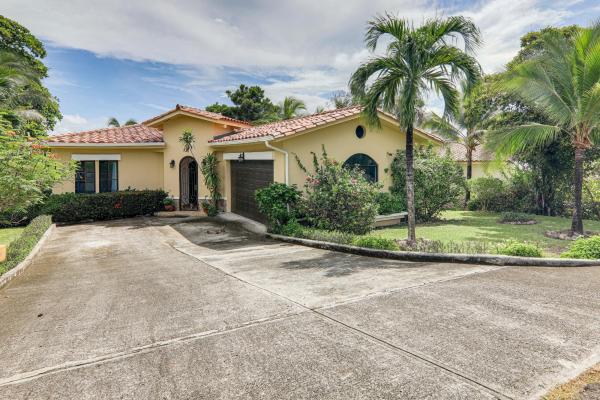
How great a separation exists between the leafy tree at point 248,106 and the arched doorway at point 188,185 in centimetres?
2197

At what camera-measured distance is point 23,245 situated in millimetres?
9492

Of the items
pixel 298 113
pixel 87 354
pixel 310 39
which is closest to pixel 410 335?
pixel 87 354

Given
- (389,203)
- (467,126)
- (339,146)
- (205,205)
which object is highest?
(467,126)

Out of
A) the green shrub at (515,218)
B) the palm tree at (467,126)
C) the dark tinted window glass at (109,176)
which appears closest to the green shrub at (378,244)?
the green shrub at (515,218)

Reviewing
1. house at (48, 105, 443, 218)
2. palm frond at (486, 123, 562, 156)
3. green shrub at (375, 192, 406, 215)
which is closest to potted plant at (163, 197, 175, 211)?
house at (48, 105, 443, 218)

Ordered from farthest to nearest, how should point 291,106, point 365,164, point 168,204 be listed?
point 291,106, point 168,204, point 365,164

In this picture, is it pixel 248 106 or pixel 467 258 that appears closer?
pixel 467 258

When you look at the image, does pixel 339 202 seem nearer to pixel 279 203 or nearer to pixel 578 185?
pixel 279 203

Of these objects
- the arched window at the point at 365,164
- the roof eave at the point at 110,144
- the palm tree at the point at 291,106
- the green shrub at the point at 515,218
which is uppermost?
the palm tree at the point at 291,106

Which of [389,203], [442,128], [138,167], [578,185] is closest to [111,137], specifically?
[138,167]

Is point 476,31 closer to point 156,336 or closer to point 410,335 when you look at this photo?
point 410,335

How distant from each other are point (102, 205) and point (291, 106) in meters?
23.0

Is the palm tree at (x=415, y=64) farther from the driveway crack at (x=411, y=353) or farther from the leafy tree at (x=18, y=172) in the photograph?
the leafy tree at (x=18, y=172)

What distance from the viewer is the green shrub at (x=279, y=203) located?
12.1 meters
